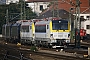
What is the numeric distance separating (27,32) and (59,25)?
8859 mm

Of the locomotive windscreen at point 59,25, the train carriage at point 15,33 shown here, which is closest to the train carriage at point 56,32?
the locomotive windscreen at point 59,25

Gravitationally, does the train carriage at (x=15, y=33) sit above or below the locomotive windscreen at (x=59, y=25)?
below

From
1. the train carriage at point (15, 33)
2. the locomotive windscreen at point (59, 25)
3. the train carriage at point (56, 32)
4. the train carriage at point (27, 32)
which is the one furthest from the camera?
the train carriage at point (15, 33)

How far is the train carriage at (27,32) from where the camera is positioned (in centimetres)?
4026

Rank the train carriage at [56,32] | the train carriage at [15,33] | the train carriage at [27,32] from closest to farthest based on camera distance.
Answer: the train carriage at [56,32] → the train carriage at [27,32] → the train carriage at [15,33]

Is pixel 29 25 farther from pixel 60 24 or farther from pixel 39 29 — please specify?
pixel 60 24

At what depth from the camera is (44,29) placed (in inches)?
1394

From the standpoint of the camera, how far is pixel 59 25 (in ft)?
111

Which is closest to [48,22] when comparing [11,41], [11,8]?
[11,41]

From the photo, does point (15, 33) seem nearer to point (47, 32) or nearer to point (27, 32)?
point (27, 32)

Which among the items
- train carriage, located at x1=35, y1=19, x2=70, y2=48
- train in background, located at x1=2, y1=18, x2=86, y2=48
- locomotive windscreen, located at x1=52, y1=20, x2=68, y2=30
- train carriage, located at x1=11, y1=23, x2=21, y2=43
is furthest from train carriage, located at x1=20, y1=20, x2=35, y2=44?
locomotive windscreen, located at x1=52, y1=20, x2=68, y2=30

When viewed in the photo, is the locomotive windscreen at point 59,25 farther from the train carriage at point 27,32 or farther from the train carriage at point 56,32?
the train carriage at point 27,32

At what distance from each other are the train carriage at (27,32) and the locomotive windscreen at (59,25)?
242 inches

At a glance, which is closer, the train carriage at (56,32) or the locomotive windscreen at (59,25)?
the train carriage at (56,32)
